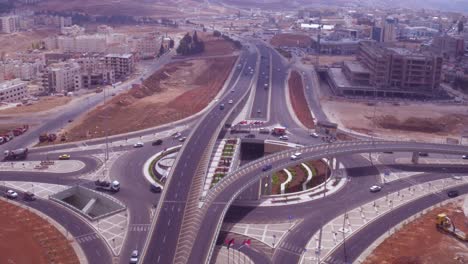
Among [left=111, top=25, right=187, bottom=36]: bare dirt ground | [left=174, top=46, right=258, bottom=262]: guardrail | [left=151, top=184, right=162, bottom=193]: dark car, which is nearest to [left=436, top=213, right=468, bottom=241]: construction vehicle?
[left=174, top=46, right=258, bottom=262]: guardrail

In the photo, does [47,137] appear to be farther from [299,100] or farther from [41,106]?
[299,100]

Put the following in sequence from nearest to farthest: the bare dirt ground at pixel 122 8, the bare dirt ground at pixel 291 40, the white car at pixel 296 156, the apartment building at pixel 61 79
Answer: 1. the white car at pixel 296 156
2. the apartment building at pixel 61 79
3. the bare dirt ground at pixel 291 40
4. the bare dirt ground at pixel 122 8

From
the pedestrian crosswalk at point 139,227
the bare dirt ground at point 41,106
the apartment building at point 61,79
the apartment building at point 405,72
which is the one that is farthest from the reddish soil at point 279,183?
the apartment building at point 61,79

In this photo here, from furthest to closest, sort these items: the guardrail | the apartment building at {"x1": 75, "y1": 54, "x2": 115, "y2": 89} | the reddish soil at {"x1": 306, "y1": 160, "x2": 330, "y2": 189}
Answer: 1. the apartment building at {"x1": 75, "y1": 54, "x2": 115, "y2": 89}
2. the reddish soil at {"x1": 306, "y1": 160, "x2": 330, "y2": 189}
3. the guardrail

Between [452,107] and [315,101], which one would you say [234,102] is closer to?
[315,101]

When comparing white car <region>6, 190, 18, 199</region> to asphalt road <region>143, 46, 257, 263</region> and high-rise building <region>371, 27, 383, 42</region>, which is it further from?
high-rise building <region>371, 27, 383, 42</region>

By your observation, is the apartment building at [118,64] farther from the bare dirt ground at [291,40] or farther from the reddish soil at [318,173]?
the bare dirt ground at [291,40]

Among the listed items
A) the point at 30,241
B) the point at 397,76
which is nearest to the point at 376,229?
the point at 30,241
